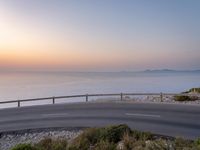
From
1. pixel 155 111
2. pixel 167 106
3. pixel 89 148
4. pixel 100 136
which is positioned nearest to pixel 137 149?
pixel 89 148

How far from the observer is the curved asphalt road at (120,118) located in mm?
16578

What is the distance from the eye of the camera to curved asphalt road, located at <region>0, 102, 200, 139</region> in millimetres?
16578

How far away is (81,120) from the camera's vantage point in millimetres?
19531

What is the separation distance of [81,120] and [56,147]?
31.0ft

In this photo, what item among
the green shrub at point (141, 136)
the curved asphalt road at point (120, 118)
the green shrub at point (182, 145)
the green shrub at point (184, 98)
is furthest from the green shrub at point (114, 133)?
the green shrub at point (184, 98)

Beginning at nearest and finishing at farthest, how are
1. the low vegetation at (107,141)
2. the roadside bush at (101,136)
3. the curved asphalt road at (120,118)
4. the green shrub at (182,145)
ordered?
the green shrub at (182,145) < the low vegetation at (107,141) < the roadside bush at (101,136) < the curved asphalt road at (120,118)

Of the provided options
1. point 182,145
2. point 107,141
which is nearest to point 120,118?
point 107,141

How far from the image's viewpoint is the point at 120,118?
64.0 feet

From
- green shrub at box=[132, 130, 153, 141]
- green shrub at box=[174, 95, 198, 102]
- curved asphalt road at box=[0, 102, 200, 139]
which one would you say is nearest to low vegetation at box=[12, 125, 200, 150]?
green shrub at box=[132, 130, 153, 141]

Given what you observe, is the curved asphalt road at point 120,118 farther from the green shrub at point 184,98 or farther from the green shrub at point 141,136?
the green shrub at point 184,98

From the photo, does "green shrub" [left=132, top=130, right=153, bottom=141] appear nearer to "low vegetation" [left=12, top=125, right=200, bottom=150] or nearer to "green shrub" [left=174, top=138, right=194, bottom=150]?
"low vegetation" [left=12, top=125, right=200, bottom=150]

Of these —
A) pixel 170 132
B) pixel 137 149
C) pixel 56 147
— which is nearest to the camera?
pixel 137 149

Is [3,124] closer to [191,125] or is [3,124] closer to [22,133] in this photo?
[22,133]

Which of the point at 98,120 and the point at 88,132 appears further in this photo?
the point at 98,120
